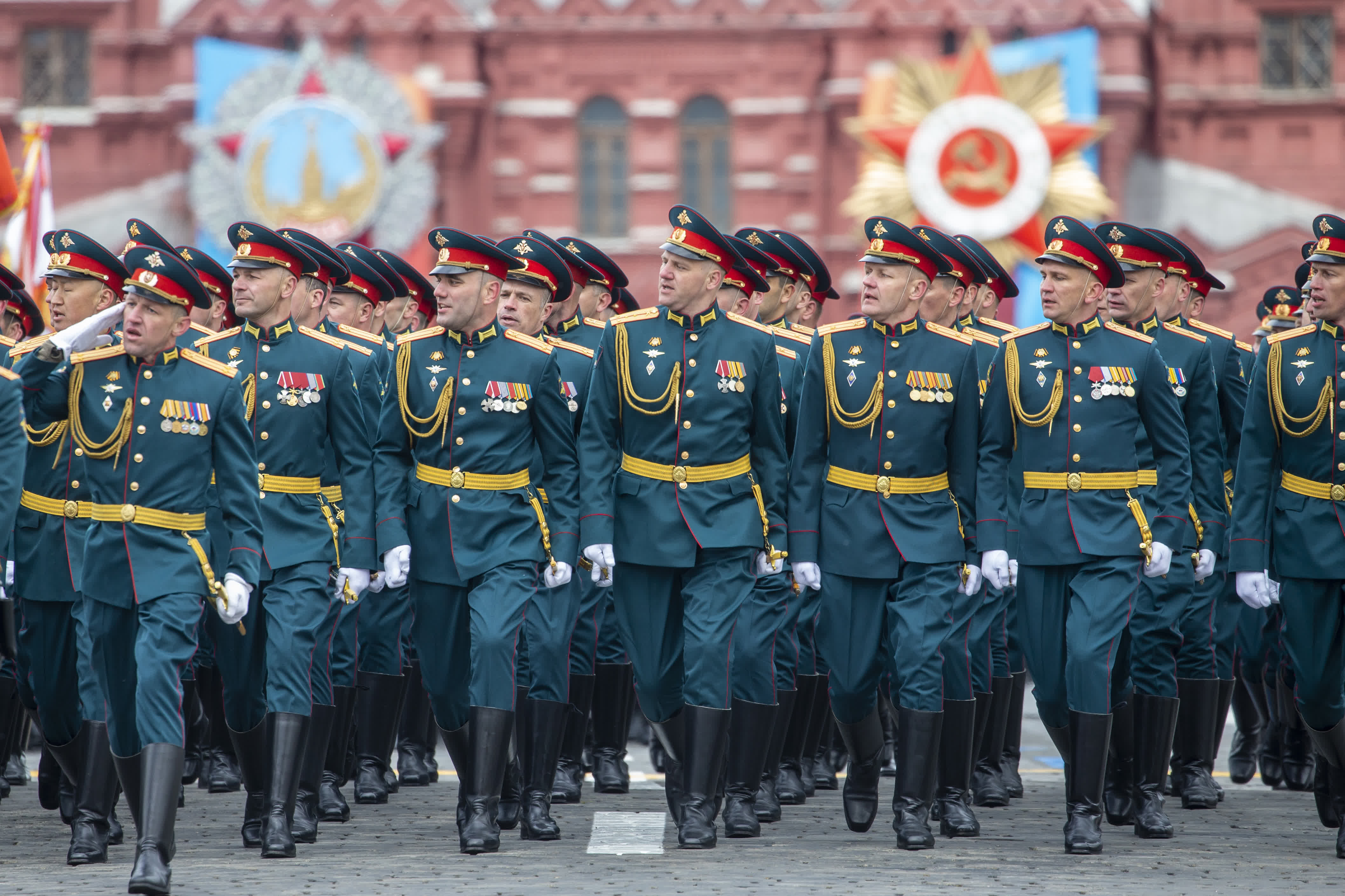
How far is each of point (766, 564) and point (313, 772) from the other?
6.01 feet

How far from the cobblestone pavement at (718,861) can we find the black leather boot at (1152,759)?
0.30ft

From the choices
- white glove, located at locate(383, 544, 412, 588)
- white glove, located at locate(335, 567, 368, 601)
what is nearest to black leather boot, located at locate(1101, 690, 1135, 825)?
white glove, located at locate(383, 544, 412, 588)

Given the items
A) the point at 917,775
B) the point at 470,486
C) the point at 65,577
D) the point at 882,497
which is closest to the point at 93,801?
the point at 65,577

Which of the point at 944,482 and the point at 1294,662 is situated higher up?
the point at 944,482

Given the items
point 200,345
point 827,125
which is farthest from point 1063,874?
point 827,125

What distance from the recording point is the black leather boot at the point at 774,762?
8.16 metres

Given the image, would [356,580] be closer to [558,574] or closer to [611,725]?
[558,574]

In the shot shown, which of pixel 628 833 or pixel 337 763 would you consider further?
pixel 337 763

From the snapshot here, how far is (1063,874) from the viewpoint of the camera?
6910mm

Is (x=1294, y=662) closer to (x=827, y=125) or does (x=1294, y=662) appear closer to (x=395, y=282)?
(x=395, y=282)

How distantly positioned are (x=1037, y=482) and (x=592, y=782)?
285 cm

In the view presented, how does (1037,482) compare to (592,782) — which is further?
(592,782)

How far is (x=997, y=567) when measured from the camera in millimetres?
7586

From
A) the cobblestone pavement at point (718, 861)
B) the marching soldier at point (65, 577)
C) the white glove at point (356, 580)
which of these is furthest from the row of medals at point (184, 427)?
the cobblestone pavement at point (718, 861)
